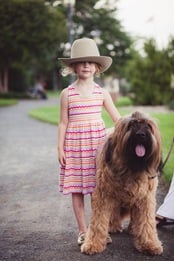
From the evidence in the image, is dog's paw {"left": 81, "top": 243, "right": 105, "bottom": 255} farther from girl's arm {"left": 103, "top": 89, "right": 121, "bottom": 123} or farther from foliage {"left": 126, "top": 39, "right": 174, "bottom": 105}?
foliage {"left": 126, "top": 39, "right": 174, "bottom": 105}

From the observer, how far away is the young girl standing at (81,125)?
478 cm

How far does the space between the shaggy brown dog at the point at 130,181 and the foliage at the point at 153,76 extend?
891 inches

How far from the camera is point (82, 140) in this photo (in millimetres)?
4766

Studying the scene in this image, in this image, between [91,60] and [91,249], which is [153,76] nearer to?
[91,60]

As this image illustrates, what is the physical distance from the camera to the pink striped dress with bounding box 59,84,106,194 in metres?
4.78

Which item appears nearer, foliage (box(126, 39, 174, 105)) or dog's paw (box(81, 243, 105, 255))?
dog's paw (box(81, 243, 105, 255))

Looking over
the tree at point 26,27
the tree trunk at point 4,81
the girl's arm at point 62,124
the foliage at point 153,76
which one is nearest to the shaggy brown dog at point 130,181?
the girl's arm at point 62,124

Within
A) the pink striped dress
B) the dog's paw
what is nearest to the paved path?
the dog's paw

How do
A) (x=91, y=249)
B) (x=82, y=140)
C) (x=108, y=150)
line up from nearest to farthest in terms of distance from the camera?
(x=108, y=150) < (x=91, y=249) < (x=82, y=140)

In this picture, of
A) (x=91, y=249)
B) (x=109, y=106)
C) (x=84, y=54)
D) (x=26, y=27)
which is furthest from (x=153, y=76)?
(x=91, y=249)

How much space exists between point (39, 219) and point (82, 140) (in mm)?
1583

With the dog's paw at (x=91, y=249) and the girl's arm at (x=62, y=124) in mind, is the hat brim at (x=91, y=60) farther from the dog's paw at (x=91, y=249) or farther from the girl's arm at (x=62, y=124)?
the dog's paw at (x=91, y=249)

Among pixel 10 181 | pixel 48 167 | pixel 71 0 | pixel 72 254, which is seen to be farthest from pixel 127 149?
pixel 71 0

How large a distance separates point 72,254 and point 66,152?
41.1 inches
